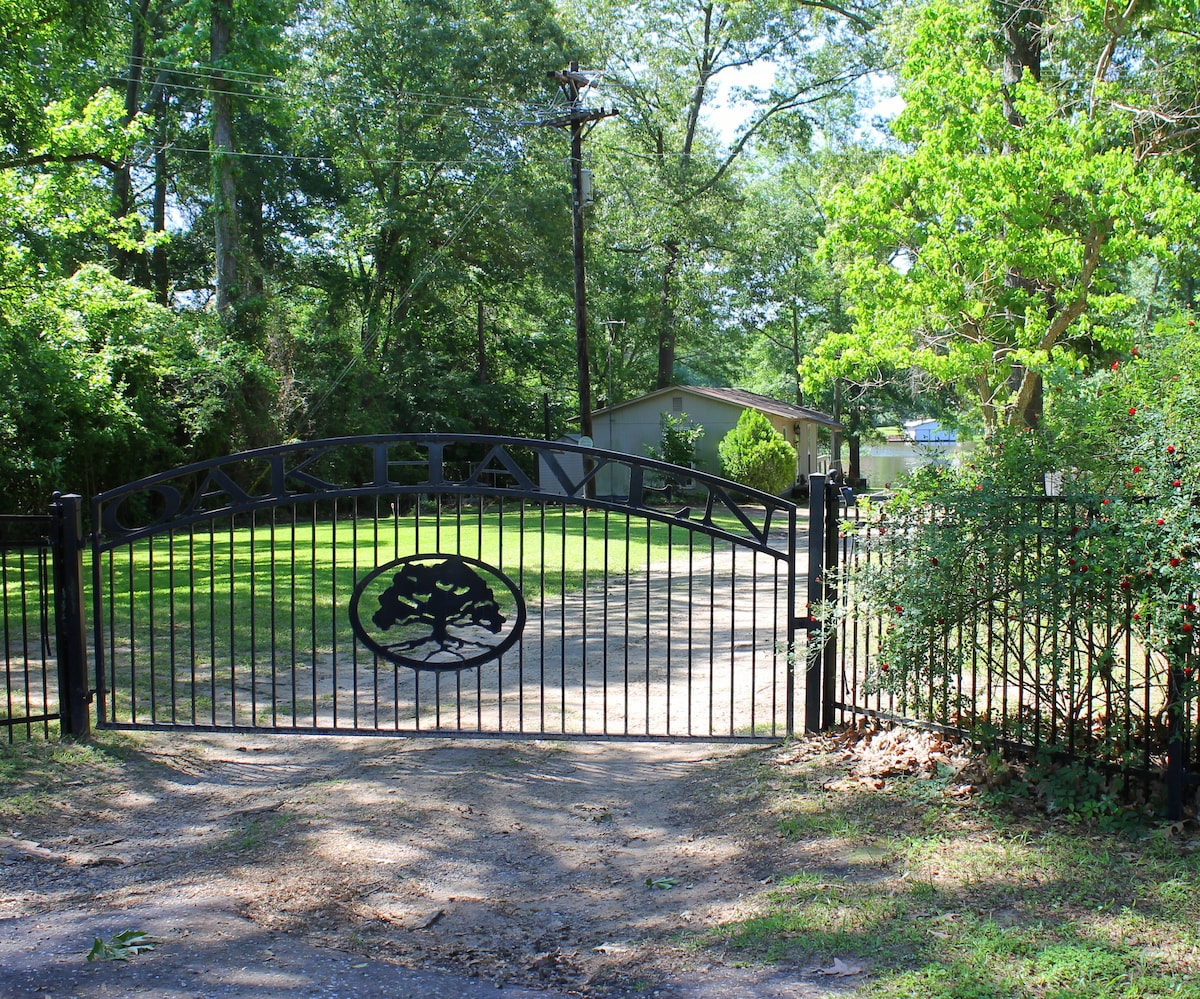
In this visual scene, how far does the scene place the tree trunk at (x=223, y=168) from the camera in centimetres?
2373

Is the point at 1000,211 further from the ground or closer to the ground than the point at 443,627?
further from the ground

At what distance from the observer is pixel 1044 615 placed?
450 centimetres

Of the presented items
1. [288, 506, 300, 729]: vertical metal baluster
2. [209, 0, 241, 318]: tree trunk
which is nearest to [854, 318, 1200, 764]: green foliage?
[288, 506, 300, 729]: vertical metal baluster

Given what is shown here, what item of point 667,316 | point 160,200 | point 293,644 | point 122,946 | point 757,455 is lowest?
point 122,946

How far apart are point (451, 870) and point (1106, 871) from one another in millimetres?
2555

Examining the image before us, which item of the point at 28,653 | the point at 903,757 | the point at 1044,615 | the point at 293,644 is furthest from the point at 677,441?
the point at 1044,615

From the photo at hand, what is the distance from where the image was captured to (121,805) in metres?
5.11

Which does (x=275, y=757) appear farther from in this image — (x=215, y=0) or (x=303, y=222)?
(x=303, y=222)

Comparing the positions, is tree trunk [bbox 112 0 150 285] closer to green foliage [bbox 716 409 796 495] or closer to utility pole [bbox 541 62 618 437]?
utility pole [bbox 541 62 618 437]

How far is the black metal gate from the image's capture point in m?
5.79

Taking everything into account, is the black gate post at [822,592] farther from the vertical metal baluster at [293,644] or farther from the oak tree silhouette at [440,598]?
the vertical metal baluster at [293,644]

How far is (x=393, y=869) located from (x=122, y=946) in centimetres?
115

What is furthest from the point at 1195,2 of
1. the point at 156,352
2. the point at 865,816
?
the point at 156,352

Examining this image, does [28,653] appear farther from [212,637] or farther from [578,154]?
[578,154]
